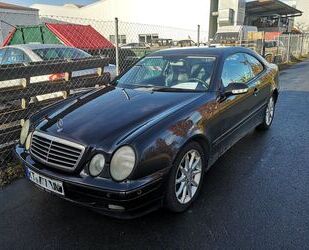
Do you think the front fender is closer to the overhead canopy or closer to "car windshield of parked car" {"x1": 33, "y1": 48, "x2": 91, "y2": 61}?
"car windshield of parked car" {"x1": 33, "y1": 48, "x2": 91, "y2": 61}

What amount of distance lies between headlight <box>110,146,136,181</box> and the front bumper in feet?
0.22

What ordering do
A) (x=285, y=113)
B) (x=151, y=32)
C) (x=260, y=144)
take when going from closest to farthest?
(x=260, y=144) → (x=285, y=113) → (x=151, y=32)

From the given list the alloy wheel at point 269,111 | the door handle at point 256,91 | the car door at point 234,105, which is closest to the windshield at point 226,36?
the alloy wheel at point 269,111

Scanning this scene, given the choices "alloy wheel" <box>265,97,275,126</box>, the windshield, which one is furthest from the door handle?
the windshield

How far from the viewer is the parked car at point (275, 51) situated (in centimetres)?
1818

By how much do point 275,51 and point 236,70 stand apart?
16485 mm

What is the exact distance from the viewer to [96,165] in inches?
106

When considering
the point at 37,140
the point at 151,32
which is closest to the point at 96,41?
the point at 37,140

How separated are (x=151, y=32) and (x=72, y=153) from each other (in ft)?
103

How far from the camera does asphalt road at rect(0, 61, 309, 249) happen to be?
2.78m

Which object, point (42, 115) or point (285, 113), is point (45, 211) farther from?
point (285, 113)

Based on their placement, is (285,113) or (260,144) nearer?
(260,144)

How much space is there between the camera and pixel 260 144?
5031 millimetres

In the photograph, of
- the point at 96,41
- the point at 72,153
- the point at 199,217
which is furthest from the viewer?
the point at 96,41
